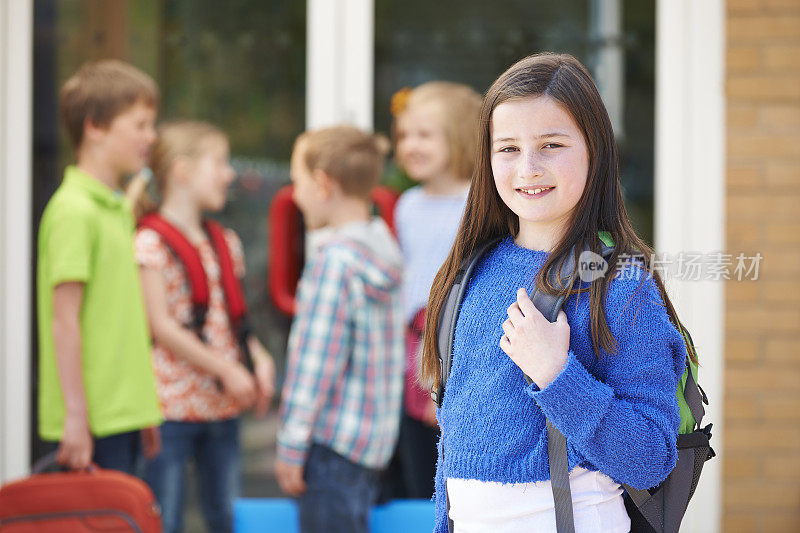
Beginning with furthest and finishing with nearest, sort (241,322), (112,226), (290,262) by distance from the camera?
(290,262) → (241,322) → (112,226)

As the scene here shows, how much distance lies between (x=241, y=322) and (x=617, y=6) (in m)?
2.10

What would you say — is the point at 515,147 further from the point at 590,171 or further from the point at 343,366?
the point at 343,366

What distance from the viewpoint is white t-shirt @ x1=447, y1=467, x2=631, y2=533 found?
153 centimetres

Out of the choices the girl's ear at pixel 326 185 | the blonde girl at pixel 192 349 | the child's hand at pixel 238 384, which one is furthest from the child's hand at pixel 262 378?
the girl's ear at pixel 326 185

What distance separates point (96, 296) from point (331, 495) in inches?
37.5

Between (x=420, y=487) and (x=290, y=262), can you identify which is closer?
(x=420, y=487)

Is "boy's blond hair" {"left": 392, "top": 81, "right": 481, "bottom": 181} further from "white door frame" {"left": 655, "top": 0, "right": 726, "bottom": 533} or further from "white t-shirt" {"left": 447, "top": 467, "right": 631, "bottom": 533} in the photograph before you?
"white t-shirt" {"left": 447, "top": 467, "right": 631, "bottom": 533}

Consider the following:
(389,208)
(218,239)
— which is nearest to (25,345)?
(218,239)

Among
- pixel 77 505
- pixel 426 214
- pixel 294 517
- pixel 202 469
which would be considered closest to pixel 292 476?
pixel 294 517

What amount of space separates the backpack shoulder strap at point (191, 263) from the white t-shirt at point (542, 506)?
196cm

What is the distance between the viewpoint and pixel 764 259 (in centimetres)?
379

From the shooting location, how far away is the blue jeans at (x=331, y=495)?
9.00 feet

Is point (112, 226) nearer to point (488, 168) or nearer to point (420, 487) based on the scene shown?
point (420, 487)

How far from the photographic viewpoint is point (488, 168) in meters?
1.69
